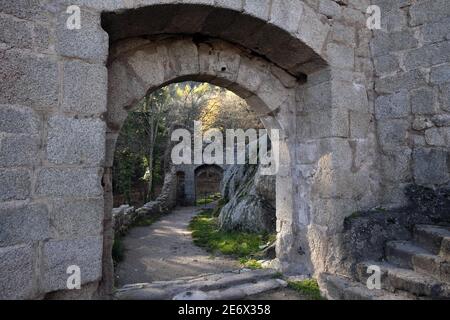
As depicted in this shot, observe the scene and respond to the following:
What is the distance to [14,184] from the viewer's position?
5.86ft

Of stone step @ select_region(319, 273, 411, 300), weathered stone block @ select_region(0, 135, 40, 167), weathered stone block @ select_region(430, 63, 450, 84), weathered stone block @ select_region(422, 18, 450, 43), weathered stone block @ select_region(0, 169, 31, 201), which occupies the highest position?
weathered stone block @ select_region(422, 18, 450, 43)

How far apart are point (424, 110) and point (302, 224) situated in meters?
1.50

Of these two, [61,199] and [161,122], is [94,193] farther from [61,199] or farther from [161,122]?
[161,122]

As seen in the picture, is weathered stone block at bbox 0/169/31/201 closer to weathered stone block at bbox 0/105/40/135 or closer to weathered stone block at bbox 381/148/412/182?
weathered stone block at bbox 0/105/40/135

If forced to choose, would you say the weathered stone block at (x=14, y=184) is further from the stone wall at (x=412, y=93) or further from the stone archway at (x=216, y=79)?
the stone wall at (x=412, y=93)

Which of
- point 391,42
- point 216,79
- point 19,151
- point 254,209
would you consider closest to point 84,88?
point 19,151

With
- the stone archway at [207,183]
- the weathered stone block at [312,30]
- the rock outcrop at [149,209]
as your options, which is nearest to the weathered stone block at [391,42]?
the weathered stone block at [312,30]

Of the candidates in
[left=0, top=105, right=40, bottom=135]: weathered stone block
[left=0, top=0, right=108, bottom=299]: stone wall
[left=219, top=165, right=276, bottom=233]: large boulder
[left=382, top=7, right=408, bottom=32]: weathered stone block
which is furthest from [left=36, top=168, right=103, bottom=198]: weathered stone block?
[left=219, top=165, right=276, bottom=233]: large boulder

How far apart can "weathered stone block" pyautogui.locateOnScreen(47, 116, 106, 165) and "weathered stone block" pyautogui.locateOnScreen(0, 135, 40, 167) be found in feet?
0.23

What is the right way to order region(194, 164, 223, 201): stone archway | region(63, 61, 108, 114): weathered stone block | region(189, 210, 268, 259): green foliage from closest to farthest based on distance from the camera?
region(63, 61, 108, 114): weathered stone block → region(189, 210, 268, 259): green foliage → region(194, 164, 223, 201): stone archway

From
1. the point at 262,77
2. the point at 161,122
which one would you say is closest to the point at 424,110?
the point at 262,77

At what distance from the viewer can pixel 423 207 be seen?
9.20ft

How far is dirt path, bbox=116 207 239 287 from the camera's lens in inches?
159

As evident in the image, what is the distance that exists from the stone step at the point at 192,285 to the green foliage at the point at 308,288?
29 cm
